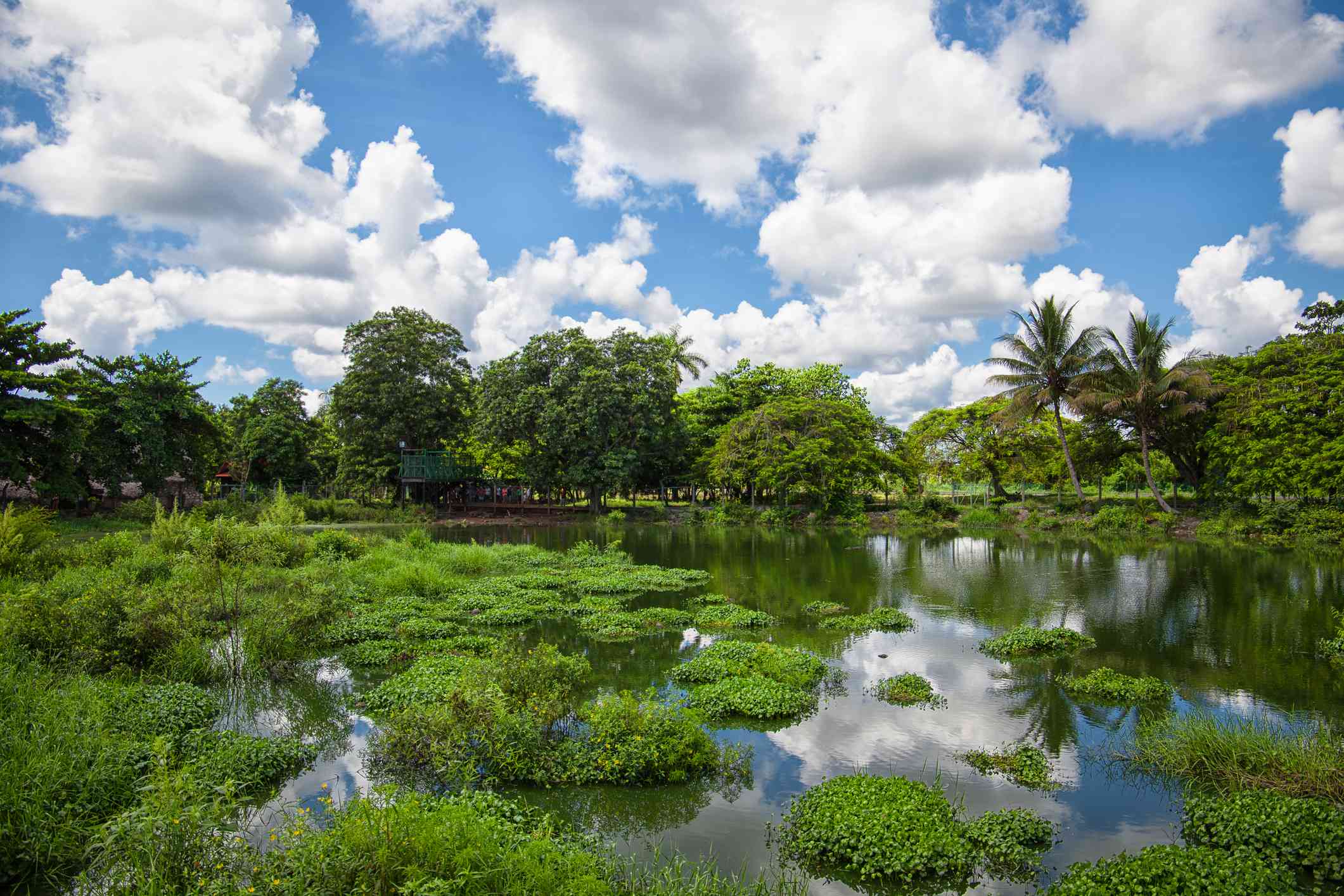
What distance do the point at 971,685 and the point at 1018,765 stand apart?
338 cm

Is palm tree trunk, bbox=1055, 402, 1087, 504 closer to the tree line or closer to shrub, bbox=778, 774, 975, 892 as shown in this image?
the tree line

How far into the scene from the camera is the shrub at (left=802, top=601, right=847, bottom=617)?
55.6 feet

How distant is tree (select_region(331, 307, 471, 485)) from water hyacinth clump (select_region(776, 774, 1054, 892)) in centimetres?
4251

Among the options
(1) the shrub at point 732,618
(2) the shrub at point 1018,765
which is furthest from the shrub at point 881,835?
(1) the shrub at point 732,618

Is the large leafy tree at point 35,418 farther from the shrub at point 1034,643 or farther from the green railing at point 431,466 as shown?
the shrub at point 1034,643

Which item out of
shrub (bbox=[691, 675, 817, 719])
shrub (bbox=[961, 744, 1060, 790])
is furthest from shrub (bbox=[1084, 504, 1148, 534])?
shrub (bbox=[961, 744, 1060, 790])

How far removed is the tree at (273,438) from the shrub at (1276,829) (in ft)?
172

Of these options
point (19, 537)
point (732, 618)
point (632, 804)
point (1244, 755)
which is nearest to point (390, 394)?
point (19, 537)

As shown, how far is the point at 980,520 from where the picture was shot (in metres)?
42.0

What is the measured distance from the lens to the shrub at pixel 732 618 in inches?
621

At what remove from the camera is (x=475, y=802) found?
660 centimetres

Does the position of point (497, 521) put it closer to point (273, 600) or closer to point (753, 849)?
point (273, 600)

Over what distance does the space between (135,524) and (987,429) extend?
47818 mm

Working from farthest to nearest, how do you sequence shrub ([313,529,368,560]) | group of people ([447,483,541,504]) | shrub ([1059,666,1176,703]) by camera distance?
group of people ([447,483,541,504]), shrub ([313,529,368,560]), shrub ([1059,666,1176,703])
